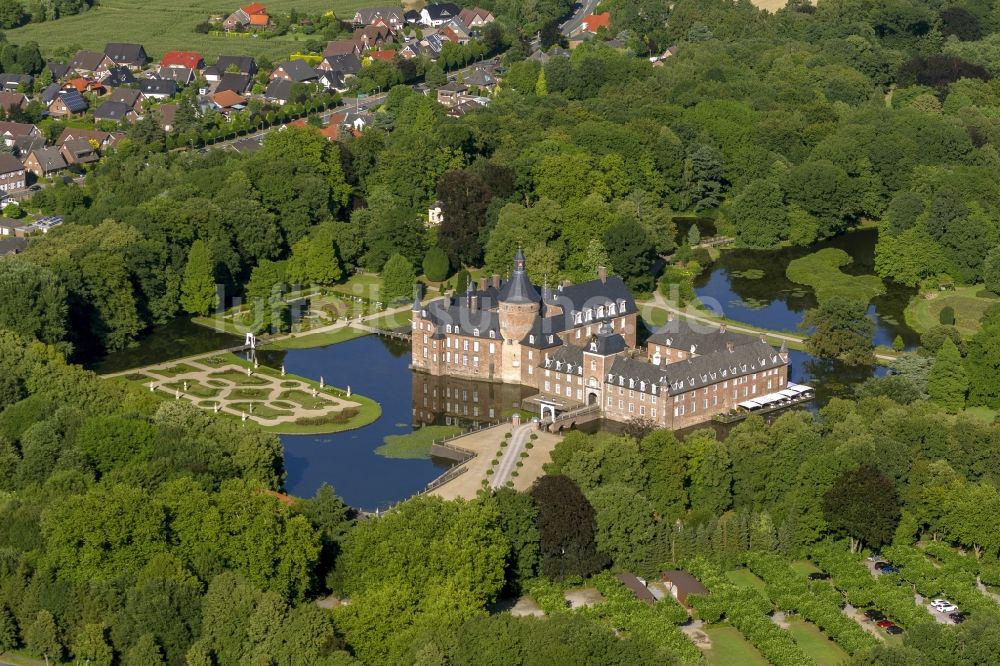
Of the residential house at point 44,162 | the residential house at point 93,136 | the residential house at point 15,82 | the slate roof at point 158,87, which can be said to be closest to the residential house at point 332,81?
the slate roof at point 158,87

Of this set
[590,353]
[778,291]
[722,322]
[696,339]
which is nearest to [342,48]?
[778,291]

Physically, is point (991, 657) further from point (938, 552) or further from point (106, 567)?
point (106, 567)

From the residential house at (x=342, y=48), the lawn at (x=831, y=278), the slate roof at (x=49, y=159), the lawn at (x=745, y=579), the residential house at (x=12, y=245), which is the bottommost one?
the lawn at (x=745, y=579)

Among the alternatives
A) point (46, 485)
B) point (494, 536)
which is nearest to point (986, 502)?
point (494, 536)

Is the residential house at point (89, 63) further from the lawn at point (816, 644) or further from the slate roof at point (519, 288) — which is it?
the lawn at point (816, 644)

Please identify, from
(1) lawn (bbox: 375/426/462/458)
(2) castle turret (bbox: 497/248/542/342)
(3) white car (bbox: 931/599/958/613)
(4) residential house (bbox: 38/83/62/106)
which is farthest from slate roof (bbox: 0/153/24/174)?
(3) white car (bbox: 931/599/958/613)

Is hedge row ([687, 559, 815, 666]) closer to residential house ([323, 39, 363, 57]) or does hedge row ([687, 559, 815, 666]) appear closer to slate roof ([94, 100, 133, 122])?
slate roof ([94, 100, 133, 122])

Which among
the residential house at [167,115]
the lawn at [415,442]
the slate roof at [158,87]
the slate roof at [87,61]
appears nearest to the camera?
the lawn at [415,442]
